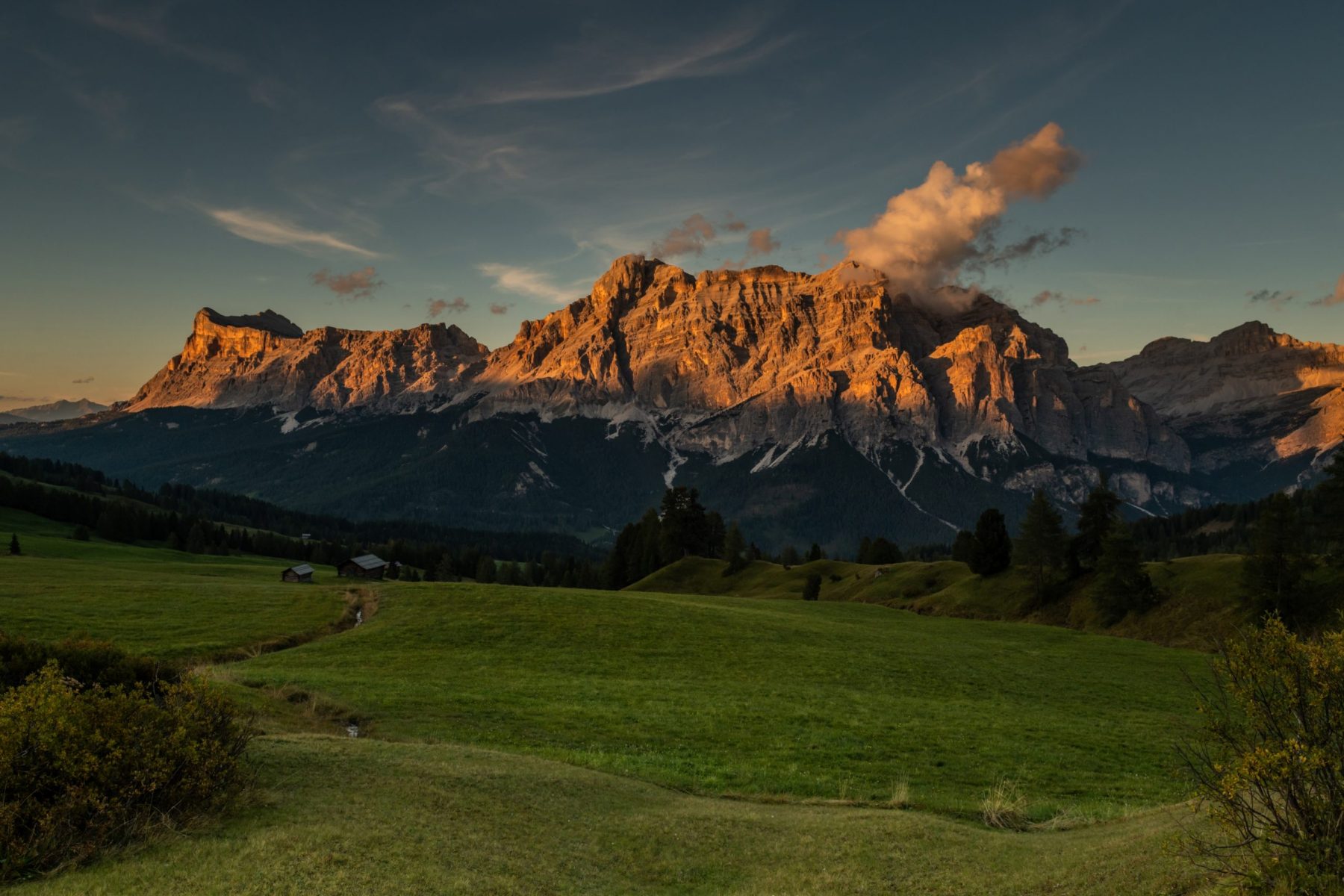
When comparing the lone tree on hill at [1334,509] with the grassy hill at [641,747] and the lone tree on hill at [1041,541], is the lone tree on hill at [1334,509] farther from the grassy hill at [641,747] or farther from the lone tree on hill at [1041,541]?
the lone tree on hill at [1041,541]

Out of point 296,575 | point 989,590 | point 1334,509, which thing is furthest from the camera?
point 989,590

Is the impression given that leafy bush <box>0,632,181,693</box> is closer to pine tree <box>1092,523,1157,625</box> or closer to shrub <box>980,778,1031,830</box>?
shrub <box>980,778,1031,830</box>

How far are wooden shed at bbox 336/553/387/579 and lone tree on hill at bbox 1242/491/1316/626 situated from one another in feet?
347

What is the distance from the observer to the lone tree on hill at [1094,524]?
8569 cm

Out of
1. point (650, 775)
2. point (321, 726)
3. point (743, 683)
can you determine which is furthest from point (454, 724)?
point (743, 683)

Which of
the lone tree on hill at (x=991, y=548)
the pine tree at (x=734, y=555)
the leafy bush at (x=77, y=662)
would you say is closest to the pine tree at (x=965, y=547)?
the lone tree on hill at (x=991, y=548)

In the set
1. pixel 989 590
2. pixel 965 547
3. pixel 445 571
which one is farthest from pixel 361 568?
pixel 965 547

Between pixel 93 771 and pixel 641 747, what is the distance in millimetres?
17134

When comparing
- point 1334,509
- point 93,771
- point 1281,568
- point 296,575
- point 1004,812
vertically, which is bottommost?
point 296,575

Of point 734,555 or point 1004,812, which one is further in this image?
point 734,555

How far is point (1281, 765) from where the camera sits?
9.95 metres

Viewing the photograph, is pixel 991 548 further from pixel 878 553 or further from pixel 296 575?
pixel 296 575

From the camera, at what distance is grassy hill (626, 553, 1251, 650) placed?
69.3 meters

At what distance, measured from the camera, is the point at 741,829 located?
58.1ft
